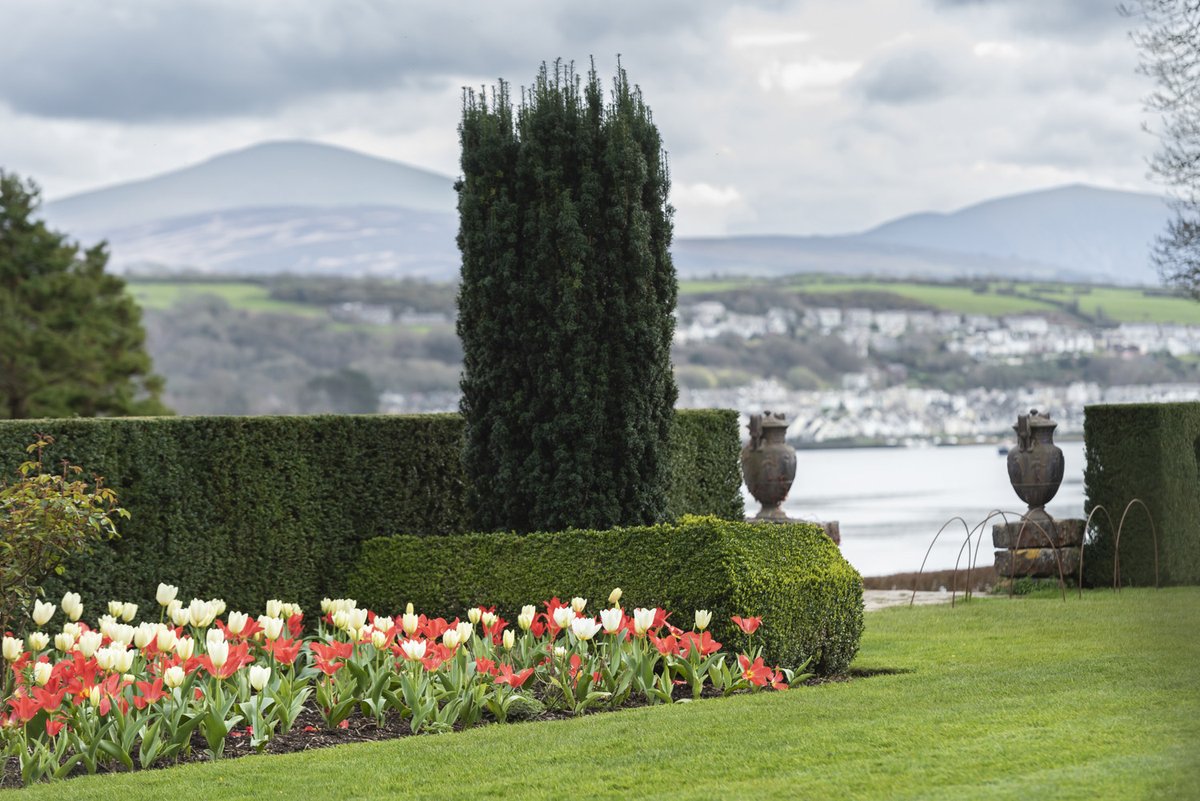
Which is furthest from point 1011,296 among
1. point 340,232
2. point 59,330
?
point 340,232

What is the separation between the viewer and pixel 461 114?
11.0 meters

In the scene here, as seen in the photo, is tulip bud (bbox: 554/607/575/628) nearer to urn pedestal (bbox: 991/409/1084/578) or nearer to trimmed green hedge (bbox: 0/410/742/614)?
trimmed green hedge (bbox: 0/410/742/614)

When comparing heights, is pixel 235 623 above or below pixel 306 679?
above

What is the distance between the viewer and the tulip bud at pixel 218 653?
6.34m

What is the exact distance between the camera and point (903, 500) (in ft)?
149

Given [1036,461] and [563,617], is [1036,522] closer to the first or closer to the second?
[1036,461]

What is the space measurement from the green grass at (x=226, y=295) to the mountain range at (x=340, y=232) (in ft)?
10.3

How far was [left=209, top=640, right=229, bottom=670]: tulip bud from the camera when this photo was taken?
250 inches

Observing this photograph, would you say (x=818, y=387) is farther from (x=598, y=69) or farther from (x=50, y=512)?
(x=50, y=512)

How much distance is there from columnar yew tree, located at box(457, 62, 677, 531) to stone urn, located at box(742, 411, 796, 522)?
16.4 feet

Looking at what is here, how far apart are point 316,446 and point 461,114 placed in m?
3.07

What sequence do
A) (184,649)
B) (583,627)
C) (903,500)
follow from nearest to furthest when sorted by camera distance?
(184,649) → (583,627) → (903,500)

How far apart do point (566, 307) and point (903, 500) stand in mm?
37141

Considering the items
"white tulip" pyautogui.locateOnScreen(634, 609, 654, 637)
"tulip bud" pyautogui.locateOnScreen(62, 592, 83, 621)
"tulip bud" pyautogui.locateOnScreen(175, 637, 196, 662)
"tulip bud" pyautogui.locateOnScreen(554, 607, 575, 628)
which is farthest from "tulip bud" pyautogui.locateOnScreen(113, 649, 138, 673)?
"white tulip" pyautogui.locateOnScreen(634, 609, 654, 637)
